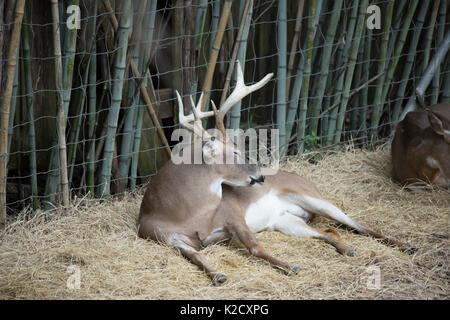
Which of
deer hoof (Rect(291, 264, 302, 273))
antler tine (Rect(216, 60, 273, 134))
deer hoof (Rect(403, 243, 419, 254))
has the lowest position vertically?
deer hoof (Rect(291, 264, 302, 273))

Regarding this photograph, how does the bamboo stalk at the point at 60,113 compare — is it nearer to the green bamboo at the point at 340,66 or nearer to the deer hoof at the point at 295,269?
the deer hoof at the point at 295,269

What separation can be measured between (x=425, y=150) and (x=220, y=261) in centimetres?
197

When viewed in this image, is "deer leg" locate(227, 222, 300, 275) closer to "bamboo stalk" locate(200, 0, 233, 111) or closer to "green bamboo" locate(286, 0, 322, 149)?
"bamboo stalk" locate(200, 0, 233, 111)

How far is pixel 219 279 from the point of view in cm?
343

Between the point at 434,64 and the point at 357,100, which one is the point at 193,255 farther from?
the point at 434,64

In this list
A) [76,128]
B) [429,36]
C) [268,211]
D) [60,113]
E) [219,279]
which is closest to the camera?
[219,279]

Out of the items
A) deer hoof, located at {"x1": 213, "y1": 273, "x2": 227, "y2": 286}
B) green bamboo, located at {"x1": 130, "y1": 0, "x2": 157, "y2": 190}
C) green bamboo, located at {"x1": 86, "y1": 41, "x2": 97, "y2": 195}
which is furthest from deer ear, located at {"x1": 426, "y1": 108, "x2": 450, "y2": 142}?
green bamboo, located at {"x1": 86, "y1": 41, "x2": 97, "y2": 195}

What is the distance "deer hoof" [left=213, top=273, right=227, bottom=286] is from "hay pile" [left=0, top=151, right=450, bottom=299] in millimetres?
30

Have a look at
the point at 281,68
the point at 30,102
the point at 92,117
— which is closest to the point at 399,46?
the point at 281,68

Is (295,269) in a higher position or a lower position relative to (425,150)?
lower

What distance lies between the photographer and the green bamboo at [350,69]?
5.18 metres

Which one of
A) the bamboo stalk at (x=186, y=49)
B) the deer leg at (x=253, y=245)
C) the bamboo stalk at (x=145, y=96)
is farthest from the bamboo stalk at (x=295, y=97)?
the deer leg at (x=253, y=245)

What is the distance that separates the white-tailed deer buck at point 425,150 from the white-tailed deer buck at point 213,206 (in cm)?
92

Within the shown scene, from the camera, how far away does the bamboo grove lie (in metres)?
4.27
